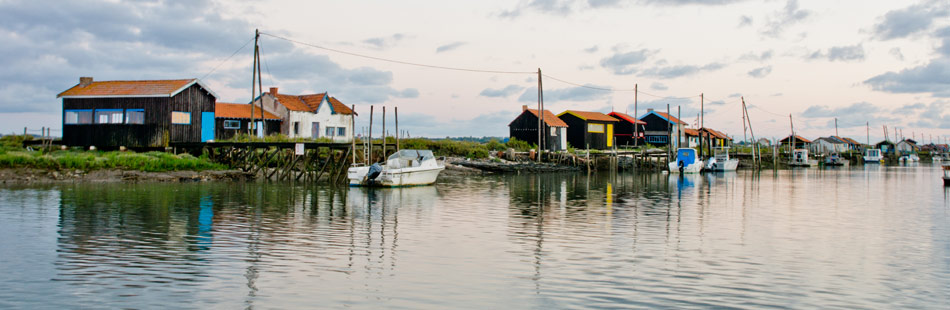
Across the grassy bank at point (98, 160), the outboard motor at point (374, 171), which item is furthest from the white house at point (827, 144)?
the grassy bank at point (98, 160)

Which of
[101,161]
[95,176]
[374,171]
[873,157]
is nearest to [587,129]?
[374,171]

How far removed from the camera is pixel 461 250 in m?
16.2

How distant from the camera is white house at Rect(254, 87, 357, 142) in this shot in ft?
194

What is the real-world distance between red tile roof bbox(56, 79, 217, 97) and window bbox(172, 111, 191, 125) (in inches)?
→ 59.9

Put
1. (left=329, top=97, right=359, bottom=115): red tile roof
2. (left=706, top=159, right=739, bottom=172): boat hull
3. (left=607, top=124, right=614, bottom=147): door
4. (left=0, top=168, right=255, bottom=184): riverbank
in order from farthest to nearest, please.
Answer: (left=607, top=124, right=614, bottom=147): door < (left=706, top=159, right=739, bottom=172): boat hull < (left=329, top=97, right=359, bottom=115): red tile roof < (left=0, top=168, right=255, bottom=184): riverbank

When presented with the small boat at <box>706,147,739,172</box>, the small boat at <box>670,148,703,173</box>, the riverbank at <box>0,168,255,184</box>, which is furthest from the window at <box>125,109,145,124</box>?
the small boat at <box>706,147,739,172</box>

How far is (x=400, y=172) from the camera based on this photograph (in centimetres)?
3809

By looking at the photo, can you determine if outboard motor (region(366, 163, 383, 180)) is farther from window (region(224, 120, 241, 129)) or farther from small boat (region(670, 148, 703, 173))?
small boat (region(670, 148, 703, 173))

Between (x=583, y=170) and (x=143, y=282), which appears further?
(x=583, y=170)

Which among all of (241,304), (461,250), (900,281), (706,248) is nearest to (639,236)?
(706,248)

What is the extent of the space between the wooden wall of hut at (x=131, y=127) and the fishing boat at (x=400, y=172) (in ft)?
46.4

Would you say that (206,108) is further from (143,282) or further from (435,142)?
(143,282)

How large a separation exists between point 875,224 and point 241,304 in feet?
67.4

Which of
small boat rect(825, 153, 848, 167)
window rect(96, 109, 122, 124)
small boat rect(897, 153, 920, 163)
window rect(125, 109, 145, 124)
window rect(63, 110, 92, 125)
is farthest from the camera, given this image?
small boat rect(897, 153, 920, 163)
